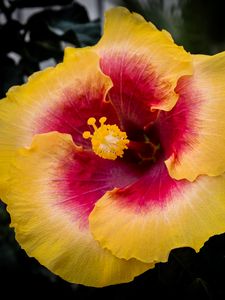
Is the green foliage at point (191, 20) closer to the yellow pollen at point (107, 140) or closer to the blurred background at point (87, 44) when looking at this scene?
the blurred background at point (87, 44)

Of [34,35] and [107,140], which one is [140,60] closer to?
[107,140]

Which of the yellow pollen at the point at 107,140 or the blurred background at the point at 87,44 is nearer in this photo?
the blurred background at the point at 87,44

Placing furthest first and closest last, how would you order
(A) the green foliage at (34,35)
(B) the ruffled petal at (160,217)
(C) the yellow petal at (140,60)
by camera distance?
(A) the green foliage at (34,35) < (C) the yellow petal at (140,60) < (B) the ruffled petal at (160,217)

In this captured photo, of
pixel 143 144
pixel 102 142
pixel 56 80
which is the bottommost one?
pixel 143 144

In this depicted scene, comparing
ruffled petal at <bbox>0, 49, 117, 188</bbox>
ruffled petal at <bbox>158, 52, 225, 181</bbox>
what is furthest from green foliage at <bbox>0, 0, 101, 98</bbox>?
ruffled petal at <bbox>158, 52, 225, 181</bbox>

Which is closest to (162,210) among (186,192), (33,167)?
(186,192)

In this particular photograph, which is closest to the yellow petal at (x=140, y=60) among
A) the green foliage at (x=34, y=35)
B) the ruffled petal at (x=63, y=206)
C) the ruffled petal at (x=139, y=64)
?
the ruffled petal at (x=139, y=64)

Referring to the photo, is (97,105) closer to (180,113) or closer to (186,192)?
(180,113)
